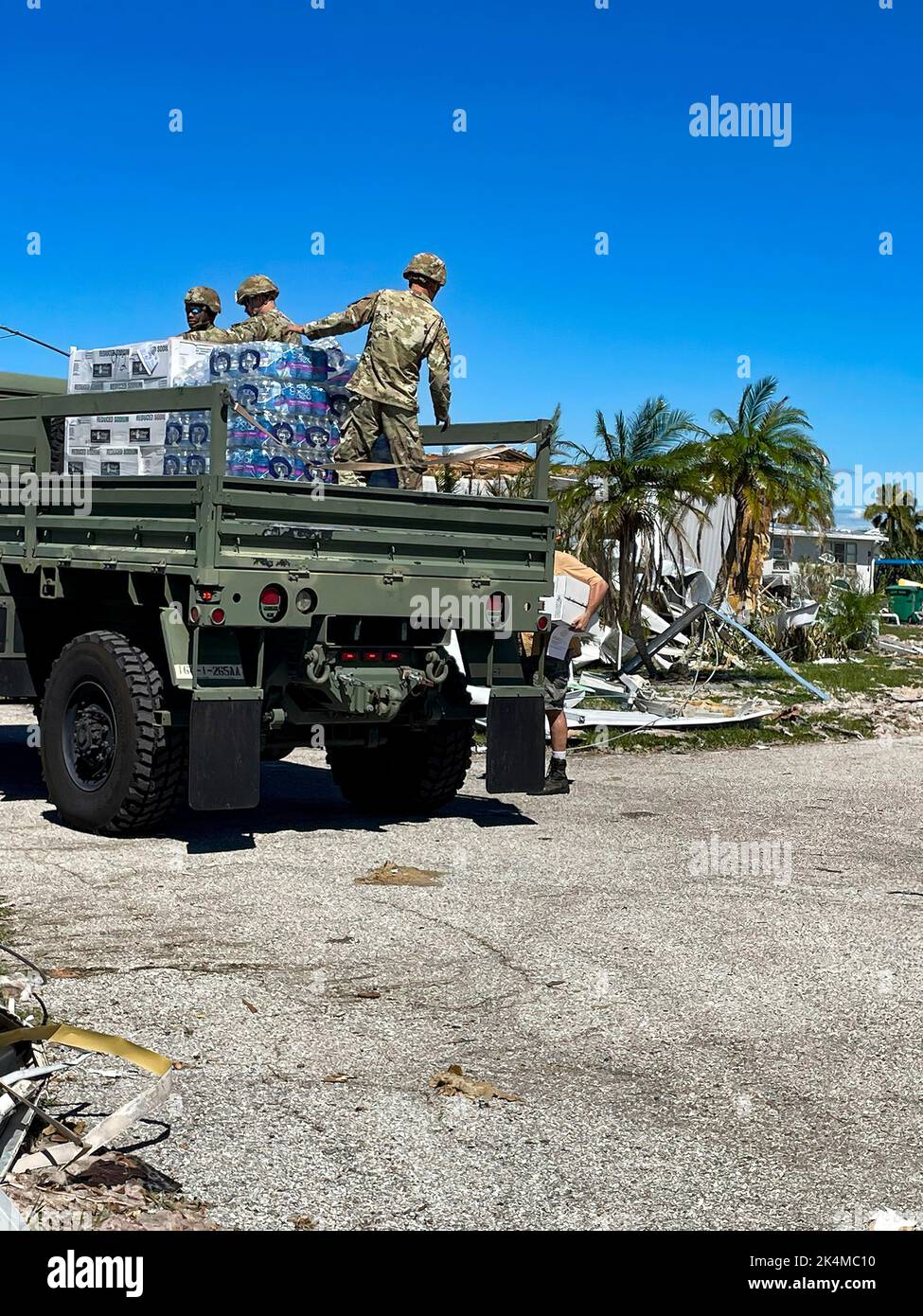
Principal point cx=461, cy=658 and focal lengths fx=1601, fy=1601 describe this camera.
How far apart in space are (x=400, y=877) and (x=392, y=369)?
3.03 m

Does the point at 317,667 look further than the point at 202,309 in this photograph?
No

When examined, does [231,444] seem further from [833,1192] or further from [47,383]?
[833,1192]

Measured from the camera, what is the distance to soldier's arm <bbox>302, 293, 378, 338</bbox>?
30.5ft

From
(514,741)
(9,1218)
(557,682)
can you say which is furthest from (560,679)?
(9,1218)

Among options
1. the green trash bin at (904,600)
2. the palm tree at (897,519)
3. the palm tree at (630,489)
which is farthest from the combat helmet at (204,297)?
the palm tree at (897,519)

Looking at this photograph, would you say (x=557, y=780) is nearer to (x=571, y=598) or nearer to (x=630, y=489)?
(x=571, y=598)

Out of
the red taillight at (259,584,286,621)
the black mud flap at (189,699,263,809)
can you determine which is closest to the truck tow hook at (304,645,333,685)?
the red taillight at (259,584,286,621)

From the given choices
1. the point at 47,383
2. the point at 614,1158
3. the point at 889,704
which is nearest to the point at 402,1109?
the point at 614,1158

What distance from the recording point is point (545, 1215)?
3871 millimetres

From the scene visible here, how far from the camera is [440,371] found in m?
9.75

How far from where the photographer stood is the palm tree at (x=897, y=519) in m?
88.4

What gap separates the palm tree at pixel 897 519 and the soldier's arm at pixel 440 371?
258ft

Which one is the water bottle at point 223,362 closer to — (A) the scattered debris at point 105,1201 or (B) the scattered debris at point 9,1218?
(A) the scattered debris at point 105,1201
